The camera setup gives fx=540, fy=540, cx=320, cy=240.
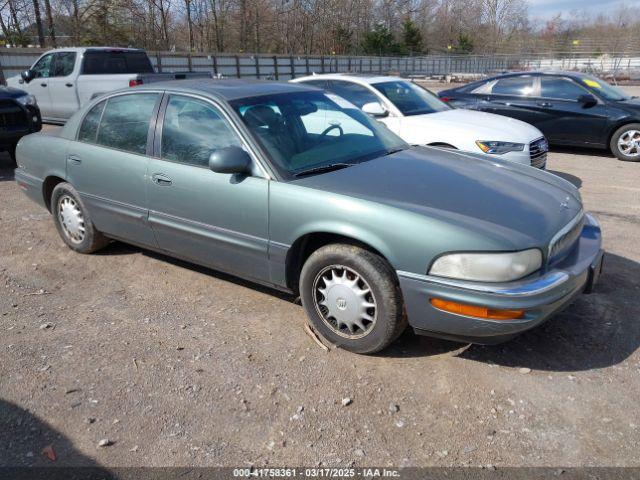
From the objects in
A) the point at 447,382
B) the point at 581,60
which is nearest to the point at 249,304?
the point at 447,382

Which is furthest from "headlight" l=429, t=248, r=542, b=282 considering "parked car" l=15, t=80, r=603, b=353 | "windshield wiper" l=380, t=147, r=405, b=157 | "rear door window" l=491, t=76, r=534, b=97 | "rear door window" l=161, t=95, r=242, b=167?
"rear door window" l=491, t=76, r=534, b=97

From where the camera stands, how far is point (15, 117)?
8109 millimetres

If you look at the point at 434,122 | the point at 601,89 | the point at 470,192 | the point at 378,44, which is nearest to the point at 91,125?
the point at 470,192

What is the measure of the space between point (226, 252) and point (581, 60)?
43.2m

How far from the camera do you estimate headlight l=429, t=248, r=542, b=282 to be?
9.08 ft

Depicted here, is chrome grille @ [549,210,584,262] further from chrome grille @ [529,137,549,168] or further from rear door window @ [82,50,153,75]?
rear door window @ [82,50,153,75]

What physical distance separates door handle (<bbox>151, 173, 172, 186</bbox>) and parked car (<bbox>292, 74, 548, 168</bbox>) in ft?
10.8

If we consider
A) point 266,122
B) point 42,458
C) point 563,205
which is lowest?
point 42,458

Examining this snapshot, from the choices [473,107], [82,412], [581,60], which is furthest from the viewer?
[581,60]

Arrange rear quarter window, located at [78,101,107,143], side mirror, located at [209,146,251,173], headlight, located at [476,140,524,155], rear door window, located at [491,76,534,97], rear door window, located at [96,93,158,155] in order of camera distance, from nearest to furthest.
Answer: side mirror, located at [209,146,251,173] < rear door window, located at [96,93,158,155] < rear quarter window, located at [78,101,107,143] < headlight, located at [476,140,524,155] < rear door window, located at [491,76,534,97]

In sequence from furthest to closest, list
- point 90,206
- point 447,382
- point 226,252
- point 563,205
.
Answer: point 90,206
point 226,252
point 563,205
point 447,382

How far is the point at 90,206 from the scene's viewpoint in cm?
461

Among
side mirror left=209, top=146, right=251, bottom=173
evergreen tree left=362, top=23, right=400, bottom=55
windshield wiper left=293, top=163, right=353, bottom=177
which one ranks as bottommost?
windshield wiper left=293, top=163, right=353, bottom=177

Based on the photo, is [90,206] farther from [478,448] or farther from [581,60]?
[581,60]
